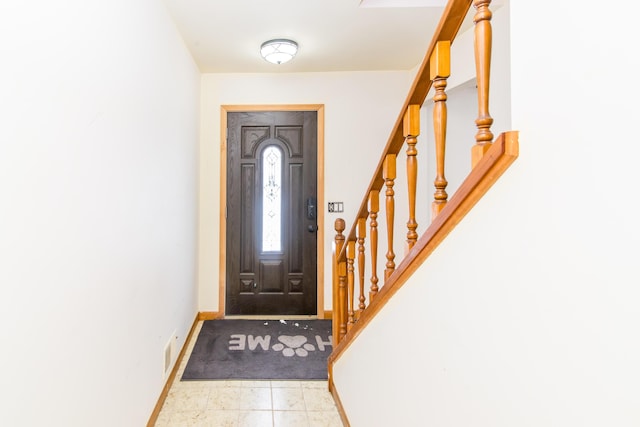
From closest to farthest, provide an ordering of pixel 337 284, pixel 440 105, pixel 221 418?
pixel 440 105
pixel 221 418
pixel 337 284

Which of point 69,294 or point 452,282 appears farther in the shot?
point 69,294

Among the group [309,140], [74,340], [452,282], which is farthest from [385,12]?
[74,340]

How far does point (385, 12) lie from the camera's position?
2439 millimetres

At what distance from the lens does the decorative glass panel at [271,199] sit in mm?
3561

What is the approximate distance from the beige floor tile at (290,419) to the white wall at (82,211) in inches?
26.5

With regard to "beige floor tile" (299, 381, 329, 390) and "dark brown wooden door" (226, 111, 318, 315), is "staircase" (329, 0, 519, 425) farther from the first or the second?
"dark brown wooden door" (226, 111, 318, 315)

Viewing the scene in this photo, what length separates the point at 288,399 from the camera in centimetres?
221

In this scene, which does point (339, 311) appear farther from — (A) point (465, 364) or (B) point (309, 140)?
(B) point (309, 140)

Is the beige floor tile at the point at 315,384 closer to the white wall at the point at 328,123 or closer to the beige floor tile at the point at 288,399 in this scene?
the beige floor tile at the point at 288,399

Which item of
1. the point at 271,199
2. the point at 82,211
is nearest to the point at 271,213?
the point at 271,199

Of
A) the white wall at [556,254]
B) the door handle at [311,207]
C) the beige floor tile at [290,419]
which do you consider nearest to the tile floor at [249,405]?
the beige floor tile at [290,419]

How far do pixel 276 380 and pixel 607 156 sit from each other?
7.67ft

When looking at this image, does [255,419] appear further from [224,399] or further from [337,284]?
[337,284]

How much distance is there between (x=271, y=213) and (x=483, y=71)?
2.89 meters
